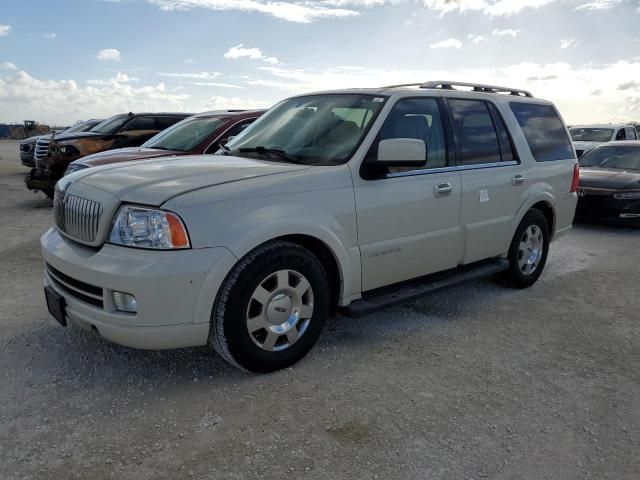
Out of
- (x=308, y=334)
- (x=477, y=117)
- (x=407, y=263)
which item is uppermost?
(x=477, y=117)

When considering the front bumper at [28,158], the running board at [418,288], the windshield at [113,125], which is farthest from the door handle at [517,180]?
the front bumper at [28,158]

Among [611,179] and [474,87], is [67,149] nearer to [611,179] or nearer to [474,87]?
[474,87]

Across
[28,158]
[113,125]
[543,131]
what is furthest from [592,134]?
[28,158]

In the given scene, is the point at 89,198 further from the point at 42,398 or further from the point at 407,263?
the point at 407,263

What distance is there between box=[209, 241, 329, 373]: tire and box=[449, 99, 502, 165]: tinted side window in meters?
1.78

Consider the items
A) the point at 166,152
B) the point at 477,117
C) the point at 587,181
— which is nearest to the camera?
the point at 477,117

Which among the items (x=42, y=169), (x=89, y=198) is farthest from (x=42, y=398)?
(x=42, y=169)

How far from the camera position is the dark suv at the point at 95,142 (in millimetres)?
9227

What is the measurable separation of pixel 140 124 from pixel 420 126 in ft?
26.4

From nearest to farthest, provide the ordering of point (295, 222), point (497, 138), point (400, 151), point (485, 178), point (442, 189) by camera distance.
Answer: point (295, 222) → point (400, 151) → point (442, 189) → point (485, 178) → point (497, 138)

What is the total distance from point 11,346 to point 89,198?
1327 millimetres

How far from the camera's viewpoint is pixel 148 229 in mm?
2904

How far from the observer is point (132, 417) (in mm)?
2846

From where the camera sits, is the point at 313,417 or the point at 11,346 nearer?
the point at 313,417
